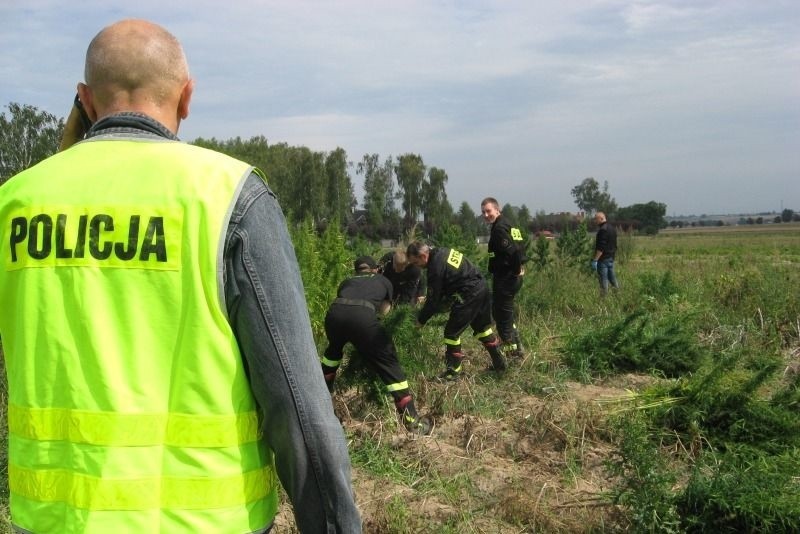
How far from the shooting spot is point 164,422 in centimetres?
134

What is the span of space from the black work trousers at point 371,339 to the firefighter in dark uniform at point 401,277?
67.9 inches

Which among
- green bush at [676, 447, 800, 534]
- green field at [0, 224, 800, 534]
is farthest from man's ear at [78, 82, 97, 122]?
green bush at [676, 447, 800, 534]

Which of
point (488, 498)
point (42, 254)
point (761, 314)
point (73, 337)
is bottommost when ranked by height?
point (488, 498)

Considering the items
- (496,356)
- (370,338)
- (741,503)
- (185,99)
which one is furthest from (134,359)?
(496,356)

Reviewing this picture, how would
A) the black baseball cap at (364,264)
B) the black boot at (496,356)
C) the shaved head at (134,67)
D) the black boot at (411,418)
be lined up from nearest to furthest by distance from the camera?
the shaved head at (134,67) → the black boot at (411,418) → the black baseball cap at (364,264) → the black boot at (496,356)

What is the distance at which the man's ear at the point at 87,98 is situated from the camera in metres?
1.58

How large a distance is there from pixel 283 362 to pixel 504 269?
7684 mm

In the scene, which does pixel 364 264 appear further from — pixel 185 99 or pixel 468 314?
pixel 185 99

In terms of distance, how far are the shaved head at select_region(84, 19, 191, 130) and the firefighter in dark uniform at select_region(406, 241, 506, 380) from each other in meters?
6.00

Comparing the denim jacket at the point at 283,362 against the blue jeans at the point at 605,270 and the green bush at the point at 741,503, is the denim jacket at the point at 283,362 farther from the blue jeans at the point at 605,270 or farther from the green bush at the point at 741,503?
the blue jeans at the point at 605,270

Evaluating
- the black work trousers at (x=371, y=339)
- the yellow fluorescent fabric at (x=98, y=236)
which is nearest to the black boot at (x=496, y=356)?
the black work trousers at (x=371, y=339)

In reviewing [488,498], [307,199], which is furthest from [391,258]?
[307,199]

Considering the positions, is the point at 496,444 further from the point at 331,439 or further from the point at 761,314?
the point at 761,314

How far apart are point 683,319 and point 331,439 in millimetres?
7329
